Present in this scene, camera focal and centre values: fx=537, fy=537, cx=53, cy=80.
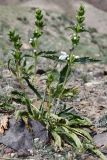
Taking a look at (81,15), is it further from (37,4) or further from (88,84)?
(37,4)

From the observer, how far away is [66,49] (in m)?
13.7

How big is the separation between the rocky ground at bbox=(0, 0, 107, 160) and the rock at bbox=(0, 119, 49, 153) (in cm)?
7

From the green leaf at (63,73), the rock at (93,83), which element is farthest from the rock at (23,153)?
the rock at (93,83)

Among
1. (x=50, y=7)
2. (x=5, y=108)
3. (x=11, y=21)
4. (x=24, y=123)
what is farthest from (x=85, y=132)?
(x=50, y=7)

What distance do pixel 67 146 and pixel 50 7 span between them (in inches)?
487

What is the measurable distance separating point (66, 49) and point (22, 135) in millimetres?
8313

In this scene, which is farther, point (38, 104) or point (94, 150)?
point (38, 104)

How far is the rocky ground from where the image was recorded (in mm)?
5703

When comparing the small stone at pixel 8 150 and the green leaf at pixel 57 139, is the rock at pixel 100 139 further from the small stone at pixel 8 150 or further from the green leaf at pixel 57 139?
the small stone at pixel 8 150

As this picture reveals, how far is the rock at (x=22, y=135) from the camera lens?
547 centimetres

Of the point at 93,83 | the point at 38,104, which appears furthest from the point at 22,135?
the point at 93,83

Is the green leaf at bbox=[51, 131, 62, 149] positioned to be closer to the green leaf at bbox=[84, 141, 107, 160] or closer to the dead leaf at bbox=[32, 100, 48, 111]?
the green leaf at bbox=[84, 141, 107, 160]

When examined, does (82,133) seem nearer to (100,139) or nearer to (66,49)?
(100,139)

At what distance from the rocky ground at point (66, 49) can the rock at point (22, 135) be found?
0.07 metres
